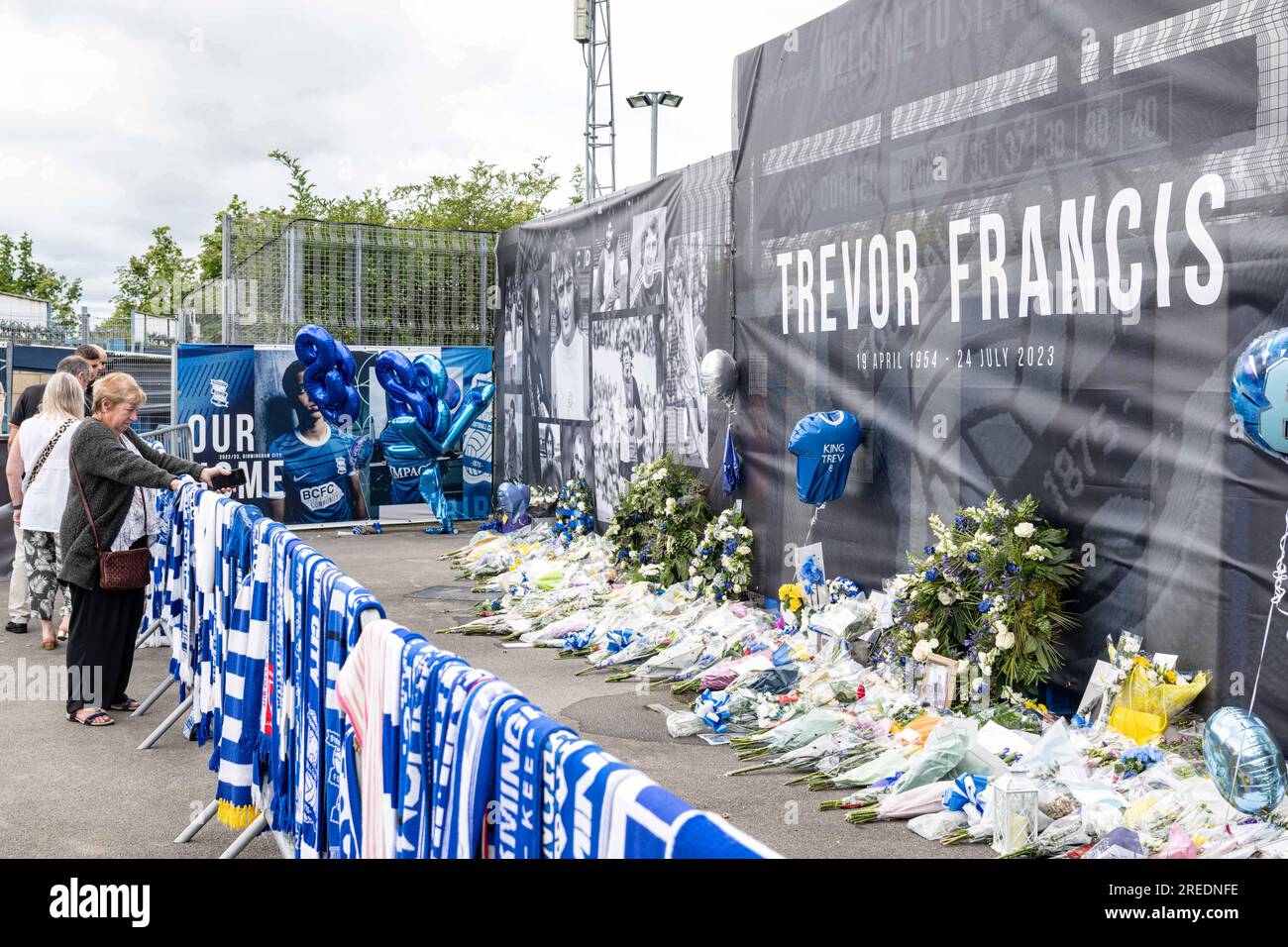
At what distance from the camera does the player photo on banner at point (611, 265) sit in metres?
10.6

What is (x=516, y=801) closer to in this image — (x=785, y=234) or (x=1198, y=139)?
(x=1198, y=139)

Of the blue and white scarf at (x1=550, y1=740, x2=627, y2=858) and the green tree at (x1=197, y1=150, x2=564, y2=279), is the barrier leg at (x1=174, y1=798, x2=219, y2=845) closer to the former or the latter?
the blue and white scarf at (x1=550, y1=740, x2=627, y2=858)

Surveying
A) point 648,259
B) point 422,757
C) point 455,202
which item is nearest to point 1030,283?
point 422,757

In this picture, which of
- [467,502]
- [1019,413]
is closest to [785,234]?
[1019,413]

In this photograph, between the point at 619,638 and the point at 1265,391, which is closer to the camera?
the point at 1265,391

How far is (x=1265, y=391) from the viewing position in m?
4.35

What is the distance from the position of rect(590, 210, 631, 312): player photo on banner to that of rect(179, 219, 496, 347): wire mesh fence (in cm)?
408

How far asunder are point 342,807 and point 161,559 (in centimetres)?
351

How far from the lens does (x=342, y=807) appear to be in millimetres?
3191

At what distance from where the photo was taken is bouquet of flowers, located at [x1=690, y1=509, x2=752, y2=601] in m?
8.40

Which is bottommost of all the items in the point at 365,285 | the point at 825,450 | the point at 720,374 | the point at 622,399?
the point at 825,450

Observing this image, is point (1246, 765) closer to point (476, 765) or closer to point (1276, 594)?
point (1276, 594)

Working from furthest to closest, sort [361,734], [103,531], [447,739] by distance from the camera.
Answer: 1. [103,531]
2. [361,734]
3. [447,739]

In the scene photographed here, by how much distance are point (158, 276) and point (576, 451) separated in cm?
4407
